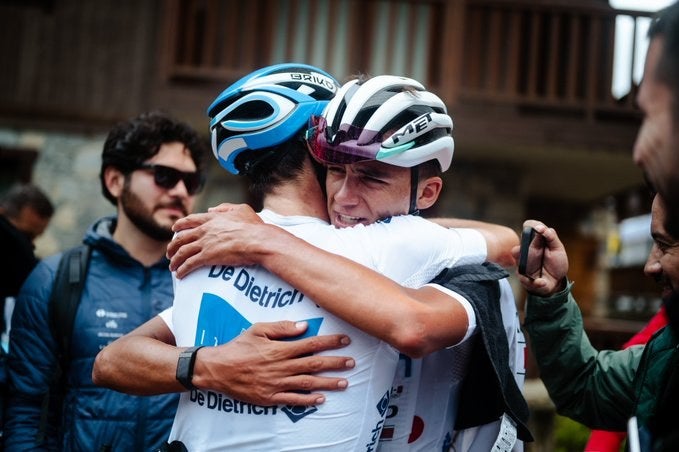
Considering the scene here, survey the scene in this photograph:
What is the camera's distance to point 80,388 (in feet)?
9.77

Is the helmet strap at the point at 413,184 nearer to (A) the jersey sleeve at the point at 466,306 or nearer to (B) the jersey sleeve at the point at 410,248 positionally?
(B) the jersey sleeve at the point at 410,248

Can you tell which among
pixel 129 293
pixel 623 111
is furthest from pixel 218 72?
pixel 129 293

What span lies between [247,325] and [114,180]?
6.27 ft

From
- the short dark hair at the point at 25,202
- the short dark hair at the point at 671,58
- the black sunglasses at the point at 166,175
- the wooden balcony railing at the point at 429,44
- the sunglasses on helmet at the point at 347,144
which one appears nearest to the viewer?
the short dark hair at the point at 671,58

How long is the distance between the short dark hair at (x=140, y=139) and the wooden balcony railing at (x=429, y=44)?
4.86 m

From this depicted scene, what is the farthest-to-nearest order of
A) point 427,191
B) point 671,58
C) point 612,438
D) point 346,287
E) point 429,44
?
point 429,44
point 612,438
point 427,191
point 346,287
point 671,58

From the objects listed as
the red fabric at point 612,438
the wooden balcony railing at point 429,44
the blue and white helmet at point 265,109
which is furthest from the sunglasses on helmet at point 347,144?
the wooden balcony railing at point 429,44

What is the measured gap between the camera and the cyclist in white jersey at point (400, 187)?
6.51 ft

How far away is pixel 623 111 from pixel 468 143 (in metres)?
1.87

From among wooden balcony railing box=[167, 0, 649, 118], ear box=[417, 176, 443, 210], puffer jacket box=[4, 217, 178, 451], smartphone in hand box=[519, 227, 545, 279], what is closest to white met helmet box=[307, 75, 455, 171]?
ear box=[417, 176, 443, 210]

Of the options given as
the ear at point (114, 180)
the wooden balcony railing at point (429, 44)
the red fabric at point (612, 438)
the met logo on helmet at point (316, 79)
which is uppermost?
the wooden balcony railing at point (429, 44)

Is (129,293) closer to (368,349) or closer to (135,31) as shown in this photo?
(368,349)

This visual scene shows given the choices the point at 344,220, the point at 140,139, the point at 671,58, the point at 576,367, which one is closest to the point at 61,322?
the point at 140,139

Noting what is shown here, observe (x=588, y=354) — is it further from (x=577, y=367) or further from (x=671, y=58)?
(x=671, y=58)
